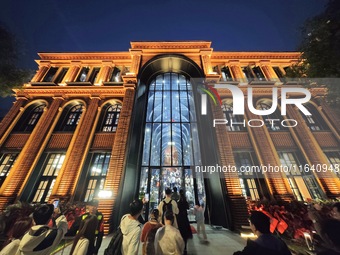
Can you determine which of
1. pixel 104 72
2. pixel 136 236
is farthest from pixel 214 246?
pixel 104 72

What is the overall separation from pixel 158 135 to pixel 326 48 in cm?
1052

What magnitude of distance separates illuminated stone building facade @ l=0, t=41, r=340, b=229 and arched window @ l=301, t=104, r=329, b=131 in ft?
0.20

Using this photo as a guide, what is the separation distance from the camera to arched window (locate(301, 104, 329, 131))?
9812 mm

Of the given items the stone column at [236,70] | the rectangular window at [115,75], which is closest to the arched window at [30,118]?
the rectangular window at [115,75]

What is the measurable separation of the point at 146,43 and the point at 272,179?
1384 cm

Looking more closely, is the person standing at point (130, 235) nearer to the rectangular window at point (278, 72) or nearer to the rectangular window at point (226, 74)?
the rectangular window at point (226, 74)

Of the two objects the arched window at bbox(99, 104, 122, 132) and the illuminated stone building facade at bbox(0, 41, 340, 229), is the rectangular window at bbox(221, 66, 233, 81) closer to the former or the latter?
the illuminated stone building facade at bbox(0, 41, 340, 229)

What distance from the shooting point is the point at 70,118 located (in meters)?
10.5

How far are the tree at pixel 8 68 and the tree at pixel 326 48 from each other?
16.5 metres

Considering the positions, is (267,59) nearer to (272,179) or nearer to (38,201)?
(272,179)

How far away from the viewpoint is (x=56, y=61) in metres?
12.6

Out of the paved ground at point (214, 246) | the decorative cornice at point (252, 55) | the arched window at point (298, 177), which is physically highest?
the decorative cornice at point (252, 55)

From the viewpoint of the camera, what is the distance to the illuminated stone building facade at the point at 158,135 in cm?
795

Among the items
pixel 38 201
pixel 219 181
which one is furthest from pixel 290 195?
pixel 38 201
